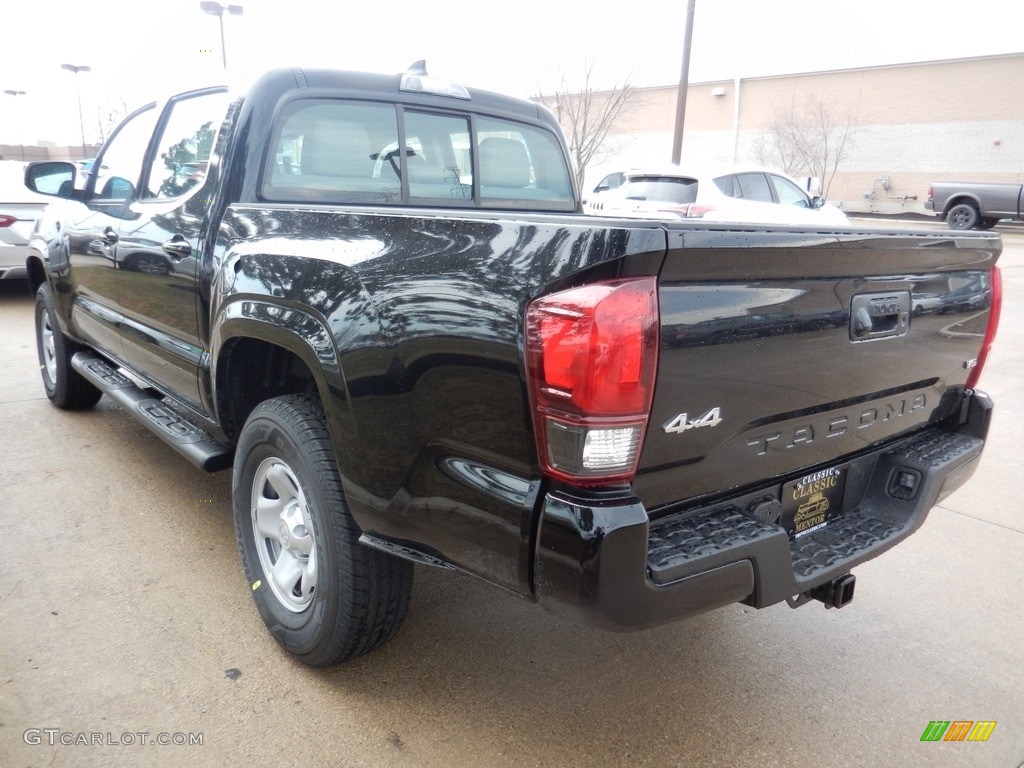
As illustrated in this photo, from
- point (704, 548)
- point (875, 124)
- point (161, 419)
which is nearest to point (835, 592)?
point (704, 548)

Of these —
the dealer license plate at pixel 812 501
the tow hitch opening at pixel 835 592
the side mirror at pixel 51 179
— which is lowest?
the tow hitch opening at pixel 835 592

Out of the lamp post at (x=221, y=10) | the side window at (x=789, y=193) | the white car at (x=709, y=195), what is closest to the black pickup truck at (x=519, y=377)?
the white car at (x=709, y=195)

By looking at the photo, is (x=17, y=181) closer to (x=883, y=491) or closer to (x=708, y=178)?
(x=708, y=178)

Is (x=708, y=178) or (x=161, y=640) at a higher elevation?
(x=708, y=178)

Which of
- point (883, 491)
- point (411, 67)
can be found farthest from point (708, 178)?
point (883, 491)

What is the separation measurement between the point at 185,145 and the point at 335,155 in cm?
77

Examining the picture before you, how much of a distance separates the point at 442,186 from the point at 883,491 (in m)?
2.22

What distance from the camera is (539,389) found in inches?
71.7

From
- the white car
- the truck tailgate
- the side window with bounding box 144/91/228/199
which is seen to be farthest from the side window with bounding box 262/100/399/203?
the white car

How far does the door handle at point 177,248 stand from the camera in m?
3.20

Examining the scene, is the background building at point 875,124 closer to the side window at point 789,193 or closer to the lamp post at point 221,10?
the lamp post at point 221,10

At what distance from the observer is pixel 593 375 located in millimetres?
1748

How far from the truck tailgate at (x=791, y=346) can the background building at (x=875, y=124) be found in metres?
30.0

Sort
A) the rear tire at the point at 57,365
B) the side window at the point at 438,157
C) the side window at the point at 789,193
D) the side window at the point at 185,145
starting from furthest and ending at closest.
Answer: the side window at the point at 789,193 < the rear tire at the point at 57,365 < the side window at the point at 438,157 < the side window at the point at 185,145
